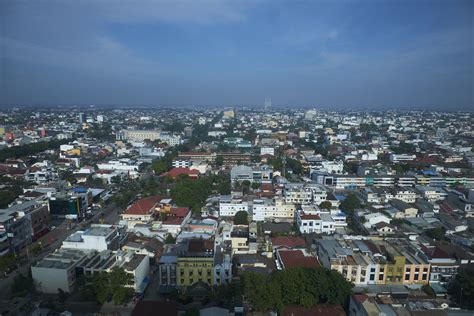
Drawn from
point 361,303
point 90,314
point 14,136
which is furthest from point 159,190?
point 14,136

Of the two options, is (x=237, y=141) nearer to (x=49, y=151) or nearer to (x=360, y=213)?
(x=49, y=151)

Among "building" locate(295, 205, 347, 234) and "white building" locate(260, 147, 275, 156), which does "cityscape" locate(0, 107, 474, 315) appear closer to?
"building" locate(295, 205, 347, 234)

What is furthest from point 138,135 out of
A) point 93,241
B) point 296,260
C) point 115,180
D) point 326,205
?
point 296,260

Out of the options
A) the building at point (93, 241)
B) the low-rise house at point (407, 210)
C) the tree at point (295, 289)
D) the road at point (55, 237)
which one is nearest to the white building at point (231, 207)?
the road at point (55, 237)

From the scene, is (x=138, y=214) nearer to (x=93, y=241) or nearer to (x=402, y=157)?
(x=93, y=241)

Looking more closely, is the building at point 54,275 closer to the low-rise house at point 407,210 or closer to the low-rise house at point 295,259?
the low-rise house at point 295,259

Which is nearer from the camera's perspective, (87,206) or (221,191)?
(87,206)

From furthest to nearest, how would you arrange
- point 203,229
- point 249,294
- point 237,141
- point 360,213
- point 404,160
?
point 237,141 → point 404,160 → point 360,213 → point 203,229 → point 249,294
